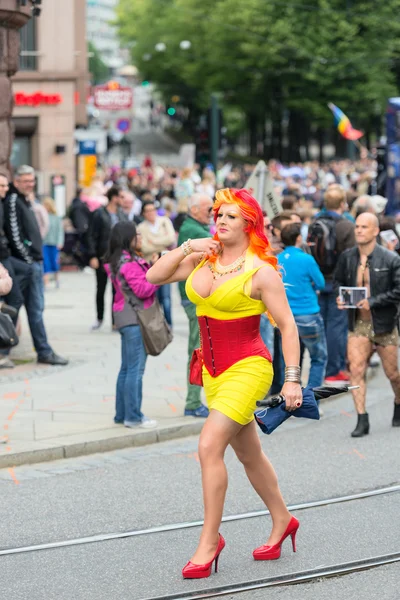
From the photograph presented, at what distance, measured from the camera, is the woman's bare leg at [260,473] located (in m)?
6.34

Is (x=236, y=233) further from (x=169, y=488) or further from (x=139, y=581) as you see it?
(x=169, y=488)

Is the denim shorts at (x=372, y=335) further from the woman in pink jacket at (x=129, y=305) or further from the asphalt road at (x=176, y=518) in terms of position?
the woman in pink jacket at (x=129, y=305)

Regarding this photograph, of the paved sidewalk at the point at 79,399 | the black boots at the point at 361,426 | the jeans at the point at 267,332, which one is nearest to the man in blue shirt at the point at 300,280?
the jeans at the point at 267,332

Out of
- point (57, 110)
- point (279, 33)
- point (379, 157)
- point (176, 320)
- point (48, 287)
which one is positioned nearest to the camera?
point (176, 320)

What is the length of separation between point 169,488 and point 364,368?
2289mm

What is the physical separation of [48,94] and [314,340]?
87.3 feet

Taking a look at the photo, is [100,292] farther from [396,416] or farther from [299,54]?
[299,54]

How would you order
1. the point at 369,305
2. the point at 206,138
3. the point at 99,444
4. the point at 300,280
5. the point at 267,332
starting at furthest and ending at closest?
1. the point at 206,138
2. the point at 267,332
3. the point at 300,280
4. the point at 369,305
5. the point at 99,444

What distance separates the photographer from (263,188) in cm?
1348

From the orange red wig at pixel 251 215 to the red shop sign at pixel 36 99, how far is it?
30.6m

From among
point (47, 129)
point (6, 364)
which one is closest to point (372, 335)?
point (6, 364)

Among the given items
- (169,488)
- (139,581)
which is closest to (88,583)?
(139,581)

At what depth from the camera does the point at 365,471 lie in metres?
8.66

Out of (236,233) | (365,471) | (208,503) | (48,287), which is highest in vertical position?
(236,233)
